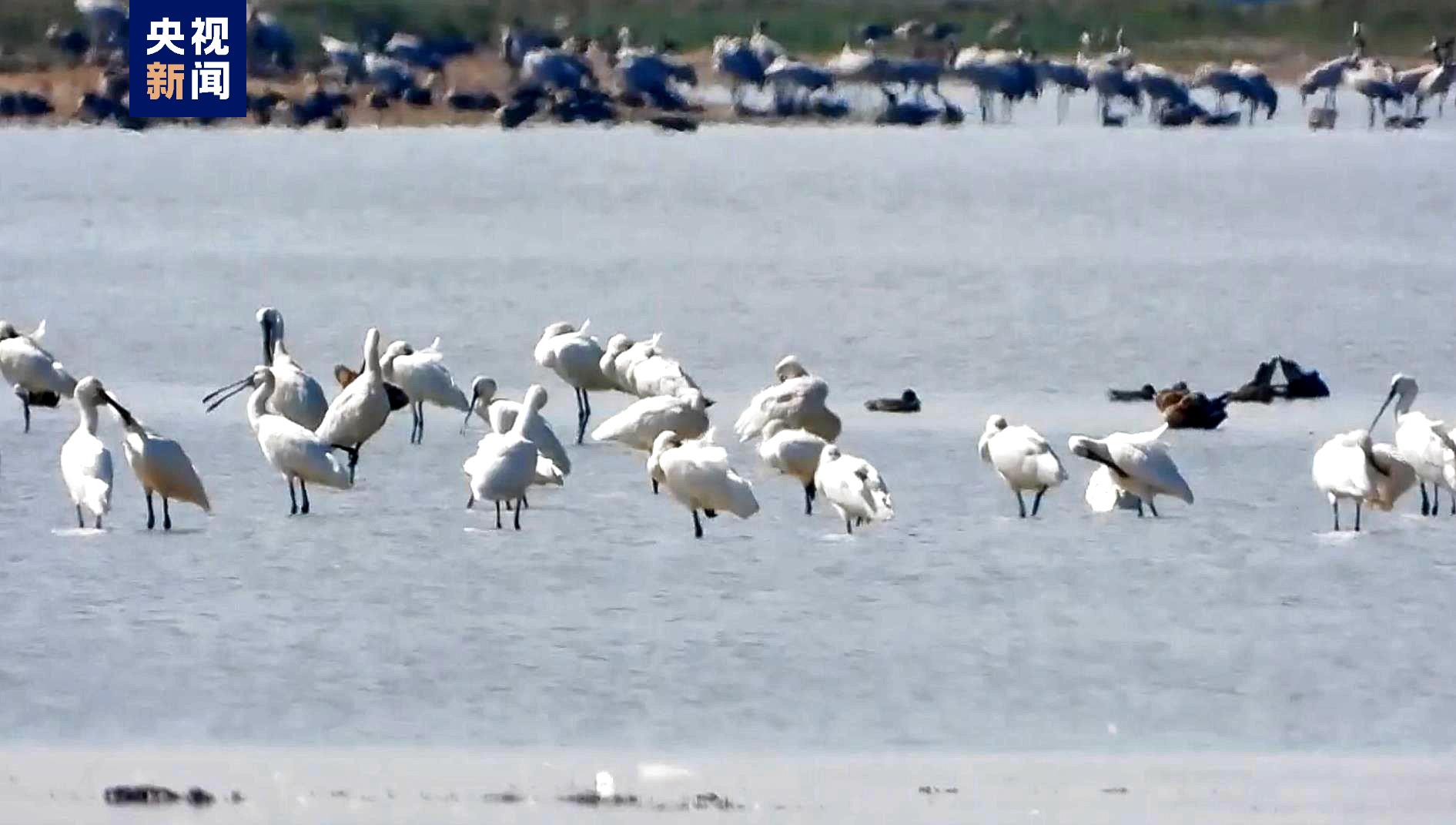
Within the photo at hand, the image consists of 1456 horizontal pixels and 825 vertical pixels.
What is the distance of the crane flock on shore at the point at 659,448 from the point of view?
10.4 meters

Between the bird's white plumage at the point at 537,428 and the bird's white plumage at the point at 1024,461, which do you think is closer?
the bird's white plumage at the point at 1024,461

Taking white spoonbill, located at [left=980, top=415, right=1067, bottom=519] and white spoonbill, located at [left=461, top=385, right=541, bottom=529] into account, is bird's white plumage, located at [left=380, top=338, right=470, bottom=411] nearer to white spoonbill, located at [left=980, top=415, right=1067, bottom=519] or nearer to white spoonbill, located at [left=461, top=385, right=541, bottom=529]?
white spoonbill, located at [left=461, top=385, right=541, bottom=529]

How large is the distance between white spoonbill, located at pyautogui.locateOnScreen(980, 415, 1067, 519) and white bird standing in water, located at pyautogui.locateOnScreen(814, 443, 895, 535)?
0.49 m

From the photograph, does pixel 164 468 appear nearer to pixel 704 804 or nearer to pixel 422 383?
pixel 422 383

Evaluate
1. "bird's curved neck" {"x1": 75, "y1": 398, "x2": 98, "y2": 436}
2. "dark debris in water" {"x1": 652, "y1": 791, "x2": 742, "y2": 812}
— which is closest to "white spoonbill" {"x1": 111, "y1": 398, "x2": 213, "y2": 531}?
"bird's curved neck" {"x1": 75, "y1": 398, "x2": 98, "y2": 436}

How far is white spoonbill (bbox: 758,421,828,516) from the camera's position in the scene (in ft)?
36.1

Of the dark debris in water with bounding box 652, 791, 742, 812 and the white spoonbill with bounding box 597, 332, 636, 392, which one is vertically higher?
the white spoonbill with bounding box 597, 332, 636, 392

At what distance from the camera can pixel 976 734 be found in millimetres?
7445

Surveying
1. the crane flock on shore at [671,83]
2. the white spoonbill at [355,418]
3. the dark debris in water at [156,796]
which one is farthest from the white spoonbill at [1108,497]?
the crane flock on shore at [671,83]

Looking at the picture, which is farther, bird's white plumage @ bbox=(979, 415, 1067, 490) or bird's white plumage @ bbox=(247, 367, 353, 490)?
bird's white plumage @ bbox=(247, 367, 353, 490)

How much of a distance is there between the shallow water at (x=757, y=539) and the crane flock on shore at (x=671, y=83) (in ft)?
68.5

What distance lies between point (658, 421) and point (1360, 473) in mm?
2792
